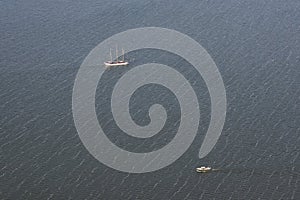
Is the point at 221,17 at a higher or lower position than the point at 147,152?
higher

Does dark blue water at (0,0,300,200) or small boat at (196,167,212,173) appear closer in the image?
dark blue water at (0,0,300,200)

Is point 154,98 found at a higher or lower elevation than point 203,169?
higher

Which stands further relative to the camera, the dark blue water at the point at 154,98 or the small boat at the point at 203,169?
the small boat at the point at 203,169

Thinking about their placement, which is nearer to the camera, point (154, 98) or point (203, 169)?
point (203, 169)

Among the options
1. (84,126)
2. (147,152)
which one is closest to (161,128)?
(147,152)

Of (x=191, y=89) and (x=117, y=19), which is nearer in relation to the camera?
(x=191, y=89)

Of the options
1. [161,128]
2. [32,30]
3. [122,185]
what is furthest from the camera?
[32,30]

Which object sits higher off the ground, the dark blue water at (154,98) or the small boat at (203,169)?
the dark blue water at (154,98)

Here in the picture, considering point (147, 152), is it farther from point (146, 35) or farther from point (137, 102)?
point (146, 35)
